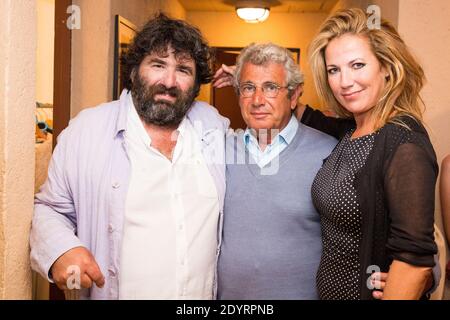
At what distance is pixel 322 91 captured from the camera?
1.40 m

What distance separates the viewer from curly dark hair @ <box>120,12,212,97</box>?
1.49 metres

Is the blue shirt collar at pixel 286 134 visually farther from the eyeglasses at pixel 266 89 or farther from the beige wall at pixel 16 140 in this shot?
the beige wall at pixel 16 140

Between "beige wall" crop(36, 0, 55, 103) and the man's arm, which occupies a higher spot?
"beige wall" crop(36, 0, 55, 103)

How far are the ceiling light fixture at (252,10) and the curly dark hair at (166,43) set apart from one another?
281 centimetres

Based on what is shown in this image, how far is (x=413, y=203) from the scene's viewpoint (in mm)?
1008

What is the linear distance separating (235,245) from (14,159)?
0.70 metres

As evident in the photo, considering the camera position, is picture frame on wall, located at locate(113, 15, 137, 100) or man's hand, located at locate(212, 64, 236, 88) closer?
man's hand, located at locate(212, 64, 236, 88)

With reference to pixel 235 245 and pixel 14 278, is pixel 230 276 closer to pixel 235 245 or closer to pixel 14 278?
pixel 235 245

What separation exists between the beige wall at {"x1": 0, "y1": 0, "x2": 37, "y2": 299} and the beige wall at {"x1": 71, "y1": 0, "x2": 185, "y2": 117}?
3.77 feet

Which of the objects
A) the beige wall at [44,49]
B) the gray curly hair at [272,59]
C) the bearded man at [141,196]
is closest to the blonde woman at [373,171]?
the gray curly hair at [272,59]

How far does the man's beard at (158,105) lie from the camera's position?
1456mm

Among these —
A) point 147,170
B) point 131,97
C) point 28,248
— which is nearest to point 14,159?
point 28,248

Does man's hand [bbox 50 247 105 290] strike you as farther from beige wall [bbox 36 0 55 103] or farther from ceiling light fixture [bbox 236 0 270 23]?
ceiling light fixture [bbox 236 0 270 23]

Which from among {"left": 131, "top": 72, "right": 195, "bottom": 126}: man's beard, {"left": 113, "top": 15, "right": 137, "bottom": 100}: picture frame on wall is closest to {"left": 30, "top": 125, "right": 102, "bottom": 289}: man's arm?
{"left": 131, "top": 72, "right": 195, "bottom": 126}: man's beard
